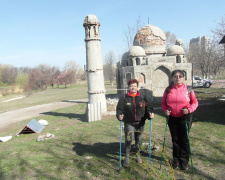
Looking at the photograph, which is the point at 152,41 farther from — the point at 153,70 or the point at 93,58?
the point at 93,58

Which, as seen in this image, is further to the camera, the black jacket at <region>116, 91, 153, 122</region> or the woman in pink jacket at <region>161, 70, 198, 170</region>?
the black jacket at <region>116, 91, 153, 122</region>

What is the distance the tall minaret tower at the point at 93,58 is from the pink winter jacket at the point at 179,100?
649cm

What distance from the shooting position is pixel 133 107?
4.14 meters

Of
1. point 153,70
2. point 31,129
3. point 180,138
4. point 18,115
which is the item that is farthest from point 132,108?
point 18,115

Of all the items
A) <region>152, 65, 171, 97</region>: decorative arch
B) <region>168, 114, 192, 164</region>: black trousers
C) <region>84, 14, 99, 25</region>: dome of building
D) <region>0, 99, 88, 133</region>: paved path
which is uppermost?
<region>84, 14, 99, 25</region>: dome of building

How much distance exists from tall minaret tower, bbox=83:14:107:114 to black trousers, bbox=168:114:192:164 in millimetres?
6389

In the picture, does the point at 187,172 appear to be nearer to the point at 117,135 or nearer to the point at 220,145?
the point at 220,145

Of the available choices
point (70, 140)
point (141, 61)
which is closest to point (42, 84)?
point (141, 61)

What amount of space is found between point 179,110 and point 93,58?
714cm

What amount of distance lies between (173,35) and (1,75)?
53.5m

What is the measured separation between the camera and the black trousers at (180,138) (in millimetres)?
3928

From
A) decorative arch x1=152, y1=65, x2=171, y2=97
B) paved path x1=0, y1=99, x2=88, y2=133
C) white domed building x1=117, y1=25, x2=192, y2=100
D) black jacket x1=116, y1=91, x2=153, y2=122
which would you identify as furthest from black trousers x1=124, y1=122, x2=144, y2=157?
decorative arch x1=152, y1=65, x2=171, y2=97

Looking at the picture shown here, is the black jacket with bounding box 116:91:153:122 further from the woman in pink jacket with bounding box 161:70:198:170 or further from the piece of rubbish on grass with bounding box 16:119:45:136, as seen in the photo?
the piece of rubbish on grass with bounding box 16:119:45:136

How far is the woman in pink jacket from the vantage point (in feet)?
12.6
